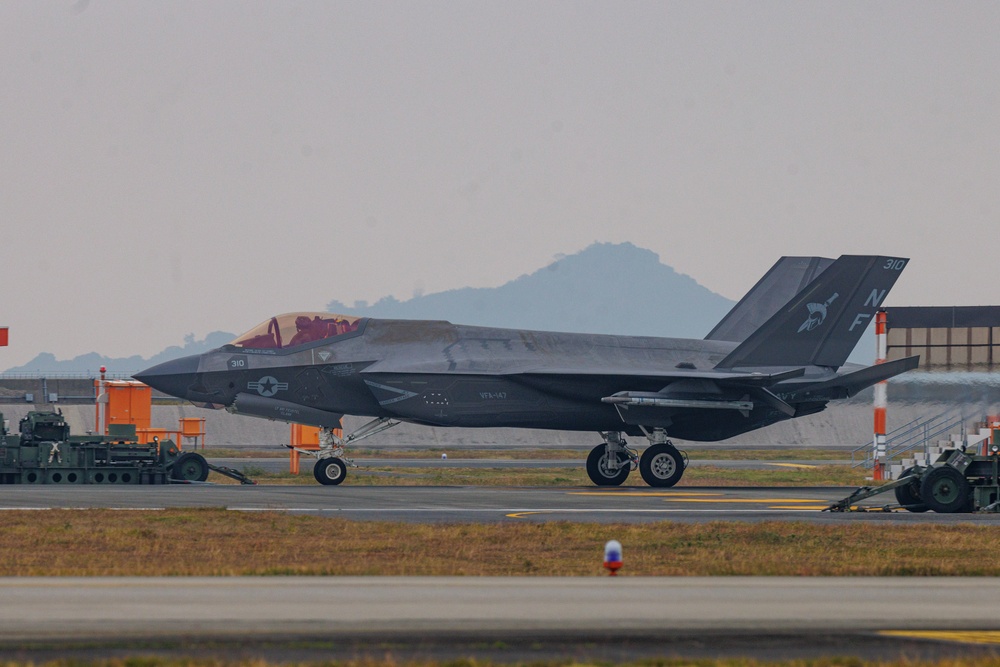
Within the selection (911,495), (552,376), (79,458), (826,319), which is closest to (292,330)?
(79,458)

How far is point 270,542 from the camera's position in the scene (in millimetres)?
16656

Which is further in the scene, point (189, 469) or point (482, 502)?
point (189, 469)

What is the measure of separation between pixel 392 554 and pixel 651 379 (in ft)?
52.8

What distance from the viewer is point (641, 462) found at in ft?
102

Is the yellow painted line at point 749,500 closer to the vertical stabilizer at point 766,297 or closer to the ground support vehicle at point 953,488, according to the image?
the ground support vehicle at point 953,488

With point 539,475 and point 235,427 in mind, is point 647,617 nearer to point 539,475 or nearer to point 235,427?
point 539,475

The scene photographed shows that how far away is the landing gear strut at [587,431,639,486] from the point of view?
3173 centimetres

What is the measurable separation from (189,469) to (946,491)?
689 inches

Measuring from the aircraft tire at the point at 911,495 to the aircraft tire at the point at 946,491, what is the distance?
0.18 meters

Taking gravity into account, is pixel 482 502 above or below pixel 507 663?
below

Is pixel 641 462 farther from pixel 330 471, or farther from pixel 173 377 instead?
pixel 173 377

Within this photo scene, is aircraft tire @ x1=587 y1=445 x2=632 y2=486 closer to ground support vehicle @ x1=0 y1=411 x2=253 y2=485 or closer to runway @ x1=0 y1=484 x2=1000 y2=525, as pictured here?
runway @ x1=0 y1=484 x2=1000 y2=525

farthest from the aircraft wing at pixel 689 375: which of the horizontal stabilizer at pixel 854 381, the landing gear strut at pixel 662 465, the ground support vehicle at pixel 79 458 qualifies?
the ground support vehicle at pixel 79 458

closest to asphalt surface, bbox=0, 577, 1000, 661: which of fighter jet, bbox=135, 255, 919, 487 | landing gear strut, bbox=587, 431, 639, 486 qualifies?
fighter jet, bbox=135, 255, 919, 487
